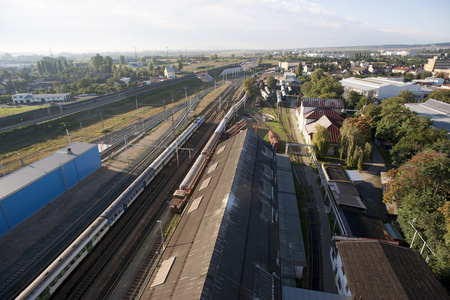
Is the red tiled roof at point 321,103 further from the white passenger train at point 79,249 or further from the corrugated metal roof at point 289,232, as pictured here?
the white passenger train at point 79,249

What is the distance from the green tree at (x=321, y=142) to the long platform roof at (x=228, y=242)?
56.4 ft

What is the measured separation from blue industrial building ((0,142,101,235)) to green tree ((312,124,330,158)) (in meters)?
42.0

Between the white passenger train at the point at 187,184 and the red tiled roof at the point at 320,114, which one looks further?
the red tiled roof at the point at 320,114

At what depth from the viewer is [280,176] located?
127 ft

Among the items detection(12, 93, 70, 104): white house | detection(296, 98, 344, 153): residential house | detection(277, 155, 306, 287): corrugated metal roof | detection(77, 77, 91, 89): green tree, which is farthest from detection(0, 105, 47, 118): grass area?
detection(296, 98, 344, 153): residential house

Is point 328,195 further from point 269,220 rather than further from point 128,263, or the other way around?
point 128,263

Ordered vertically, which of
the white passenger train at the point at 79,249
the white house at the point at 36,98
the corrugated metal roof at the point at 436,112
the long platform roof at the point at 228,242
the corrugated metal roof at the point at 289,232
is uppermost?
the white house at the point at 36,98

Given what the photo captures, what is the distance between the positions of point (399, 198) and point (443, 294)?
1469cm

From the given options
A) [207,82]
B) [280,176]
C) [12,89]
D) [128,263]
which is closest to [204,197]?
Result: [128,263]

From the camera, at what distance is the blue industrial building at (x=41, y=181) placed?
91.0 ft

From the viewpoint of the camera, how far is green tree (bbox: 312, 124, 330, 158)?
4616 centimetres

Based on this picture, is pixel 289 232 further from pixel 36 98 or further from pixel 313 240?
pixel 36 98

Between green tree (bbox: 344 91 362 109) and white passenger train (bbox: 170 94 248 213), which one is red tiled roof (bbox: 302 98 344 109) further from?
white passenger train (bbox: 170 94 248 213)

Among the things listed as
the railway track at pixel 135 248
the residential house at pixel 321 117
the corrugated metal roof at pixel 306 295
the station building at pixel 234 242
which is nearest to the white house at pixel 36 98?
the railway track at pixel 135 248
